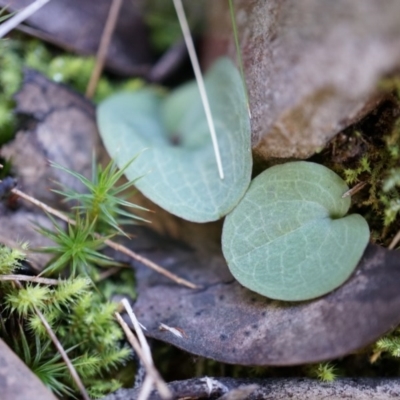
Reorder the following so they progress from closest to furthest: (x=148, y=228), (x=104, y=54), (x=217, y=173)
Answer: (x=217, y=173), (x=148, y=228), (x=104, y=54)

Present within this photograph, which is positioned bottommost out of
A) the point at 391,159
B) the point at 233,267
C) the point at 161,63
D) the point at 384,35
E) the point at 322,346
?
the point at 322,346

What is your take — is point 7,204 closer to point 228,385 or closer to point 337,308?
point 228,385

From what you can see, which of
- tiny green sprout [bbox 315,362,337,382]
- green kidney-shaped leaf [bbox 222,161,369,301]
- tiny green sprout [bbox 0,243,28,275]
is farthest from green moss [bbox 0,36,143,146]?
tiny green sprout [bbox 315,362,337,382]

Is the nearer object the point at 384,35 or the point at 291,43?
the point at 384,35

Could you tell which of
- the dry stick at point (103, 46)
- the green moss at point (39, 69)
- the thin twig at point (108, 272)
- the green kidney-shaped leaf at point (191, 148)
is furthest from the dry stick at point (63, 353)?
the dry stick at point (103, 46)

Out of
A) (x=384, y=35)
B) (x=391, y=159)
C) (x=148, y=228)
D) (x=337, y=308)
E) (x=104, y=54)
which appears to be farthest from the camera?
(x=104, y=54)

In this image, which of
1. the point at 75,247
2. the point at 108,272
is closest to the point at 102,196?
the point at 75,247

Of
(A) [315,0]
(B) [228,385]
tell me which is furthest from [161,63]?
(B) [228,385]
